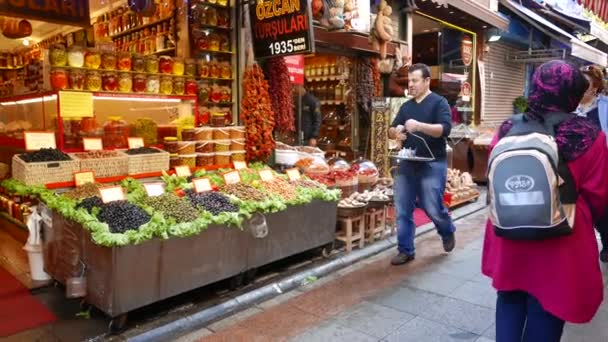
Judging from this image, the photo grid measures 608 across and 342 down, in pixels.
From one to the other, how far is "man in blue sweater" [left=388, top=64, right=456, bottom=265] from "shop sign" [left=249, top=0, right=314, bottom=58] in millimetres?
1383

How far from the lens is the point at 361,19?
7570 millimetres

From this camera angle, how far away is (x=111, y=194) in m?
4.14

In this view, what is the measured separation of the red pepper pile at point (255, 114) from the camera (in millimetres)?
6457

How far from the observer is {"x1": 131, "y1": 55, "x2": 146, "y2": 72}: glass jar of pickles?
5801 millimetres

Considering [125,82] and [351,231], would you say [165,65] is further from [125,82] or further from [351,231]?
[351,231]

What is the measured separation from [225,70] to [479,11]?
670cm

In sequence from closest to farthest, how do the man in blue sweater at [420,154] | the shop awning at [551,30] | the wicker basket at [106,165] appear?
the wicker basket at [106,165] → the man in blue sweater at [420,154] → the shop awning at [551,30]

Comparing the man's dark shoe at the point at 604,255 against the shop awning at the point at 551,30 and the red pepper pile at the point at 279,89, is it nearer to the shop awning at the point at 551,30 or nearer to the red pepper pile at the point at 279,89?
the red pepper pile at the point at 279,89

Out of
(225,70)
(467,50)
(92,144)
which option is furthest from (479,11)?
(92,144)

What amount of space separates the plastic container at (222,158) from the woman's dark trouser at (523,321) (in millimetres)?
4231

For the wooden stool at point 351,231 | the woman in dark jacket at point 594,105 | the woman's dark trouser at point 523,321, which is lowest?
the wooden stool at point 351,231

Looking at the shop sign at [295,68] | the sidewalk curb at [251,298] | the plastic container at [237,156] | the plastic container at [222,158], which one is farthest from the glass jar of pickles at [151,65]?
the sidewalk curb at [251,298]

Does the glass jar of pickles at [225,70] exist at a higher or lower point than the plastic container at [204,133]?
higher

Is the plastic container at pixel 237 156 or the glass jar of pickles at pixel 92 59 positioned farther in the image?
the plastic container at pixel 237 156
